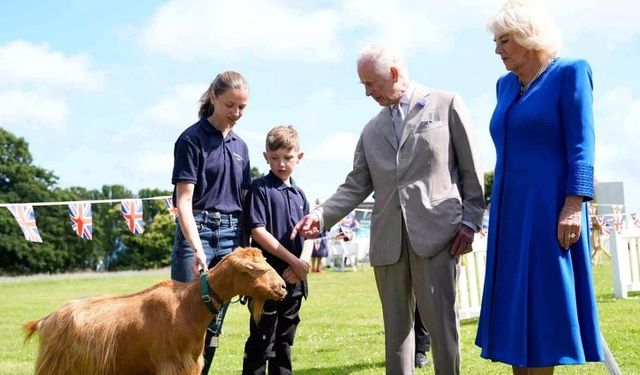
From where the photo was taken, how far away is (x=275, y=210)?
516 centimetres

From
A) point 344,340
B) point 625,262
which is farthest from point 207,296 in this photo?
point 625,262

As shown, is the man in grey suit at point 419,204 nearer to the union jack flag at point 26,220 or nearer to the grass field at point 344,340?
the grass field at point 344,340

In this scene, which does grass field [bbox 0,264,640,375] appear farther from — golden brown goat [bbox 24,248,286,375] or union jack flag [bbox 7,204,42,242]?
golden brown goat [bbox 24,248,286,375]

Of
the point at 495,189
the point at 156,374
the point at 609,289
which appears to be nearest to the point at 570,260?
the point at 495,189

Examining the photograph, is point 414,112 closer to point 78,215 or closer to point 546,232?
point 546,232

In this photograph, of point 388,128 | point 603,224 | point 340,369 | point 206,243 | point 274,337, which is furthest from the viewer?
point 603,224

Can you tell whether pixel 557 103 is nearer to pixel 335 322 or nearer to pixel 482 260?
pixel 482 260

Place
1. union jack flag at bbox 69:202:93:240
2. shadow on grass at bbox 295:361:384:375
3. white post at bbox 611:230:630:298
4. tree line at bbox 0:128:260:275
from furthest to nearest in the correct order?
1. tree line at bbox 0:128:260:275
2. union jack flag at bbox 69:202:93:240
3. white post at bbox 611:230:630:298
4. shadow on grass at bbox 295:361:384:375

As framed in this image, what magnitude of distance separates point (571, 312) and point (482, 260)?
22.8 feet

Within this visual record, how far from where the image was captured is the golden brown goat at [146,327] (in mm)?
4172

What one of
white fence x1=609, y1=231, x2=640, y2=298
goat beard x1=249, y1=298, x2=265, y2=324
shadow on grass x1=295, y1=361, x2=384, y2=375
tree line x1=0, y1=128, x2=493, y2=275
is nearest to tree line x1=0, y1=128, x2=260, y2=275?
tree line x1=0, y1=128, x2=493, y2=275

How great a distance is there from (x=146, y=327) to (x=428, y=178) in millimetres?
1763

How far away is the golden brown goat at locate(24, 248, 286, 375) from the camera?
13.7 ft

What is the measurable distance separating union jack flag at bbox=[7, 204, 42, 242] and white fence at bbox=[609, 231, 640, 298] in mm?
11796
